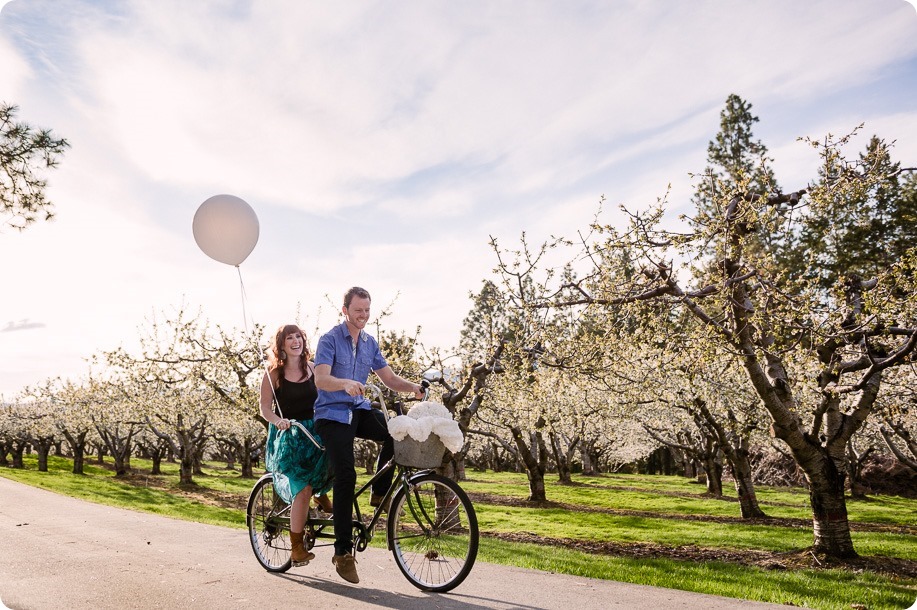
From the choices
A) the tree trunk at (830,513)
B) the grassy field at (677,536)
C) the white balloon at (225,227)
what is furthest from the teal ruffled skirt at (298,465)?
the tree trunk at (830,513)

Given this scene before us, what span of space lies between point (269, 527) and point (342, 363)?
6.15 ft

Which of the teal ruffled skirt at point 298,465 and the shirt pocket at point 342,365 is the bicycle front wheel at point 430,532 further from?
the shirt pocket at point 342,365

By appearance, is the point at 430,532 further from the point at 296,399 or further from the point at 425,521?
the point at 296,399

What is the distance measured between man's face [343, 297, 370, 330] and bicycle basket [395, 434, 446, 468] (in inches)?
40.7

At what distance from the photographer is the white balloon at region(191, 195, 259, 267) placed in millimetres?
7895

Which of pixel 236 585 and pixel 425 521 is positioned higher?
pixel 425 521

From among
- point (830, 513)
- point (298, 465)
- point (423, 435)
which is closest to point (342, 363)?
point (423, 435)

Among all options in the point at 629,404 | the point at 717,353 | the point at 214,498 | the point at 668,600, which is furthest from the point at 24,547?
the point at 214,498

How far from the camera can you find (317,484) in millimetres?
5414

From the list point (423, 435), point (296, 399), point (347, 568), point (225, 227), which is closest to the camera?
point (423, 435)

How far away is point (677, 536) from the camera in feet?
53.4

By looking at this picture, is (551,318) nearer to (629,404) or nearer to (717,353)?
(717,353)

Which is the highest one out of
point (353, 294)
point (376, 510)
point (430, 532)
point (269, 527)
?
point (353, 294)

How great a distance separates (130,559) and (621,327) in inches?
288
